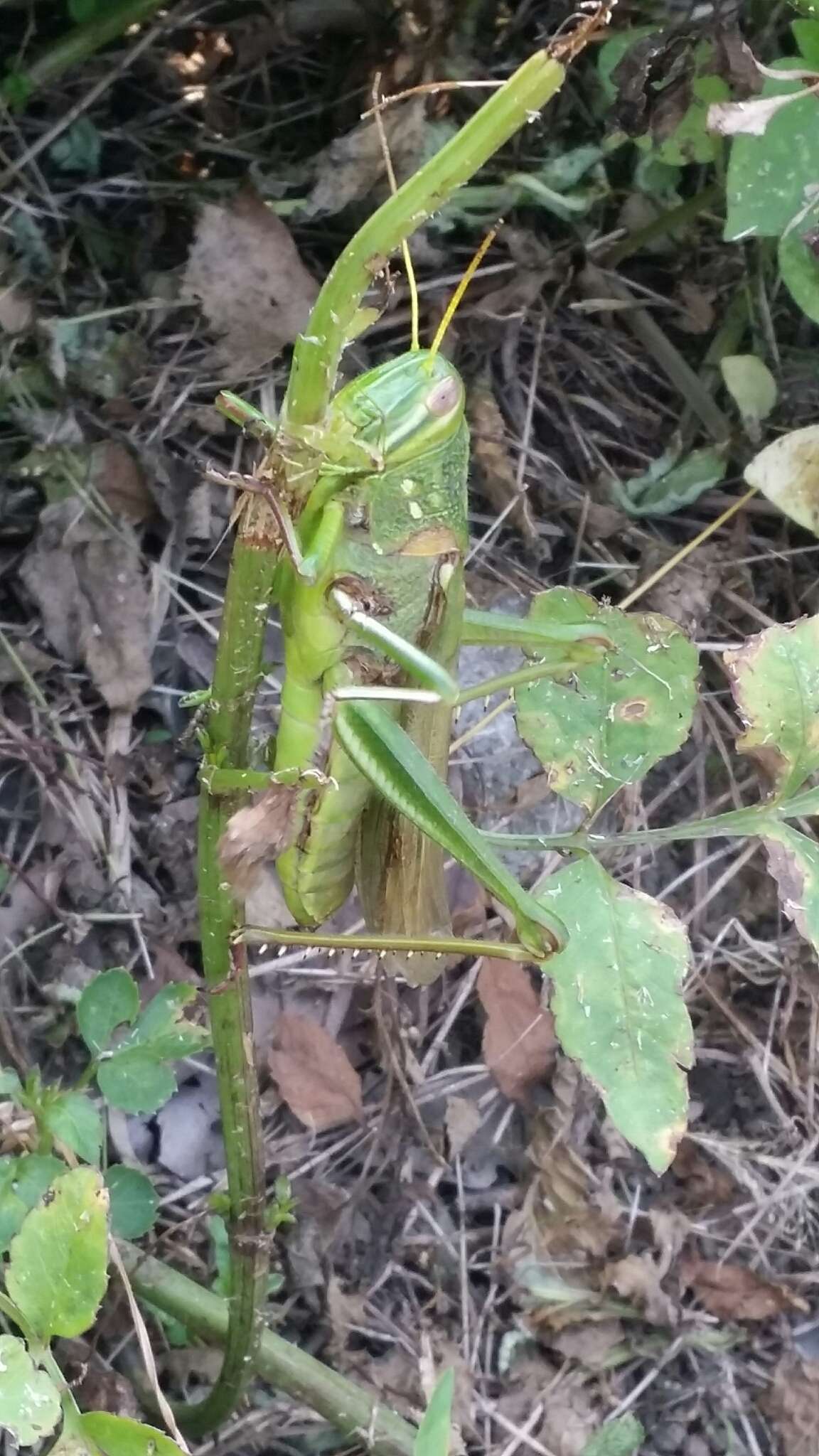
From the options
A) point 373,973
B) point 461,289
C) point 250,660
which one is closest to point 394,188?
point 461,289

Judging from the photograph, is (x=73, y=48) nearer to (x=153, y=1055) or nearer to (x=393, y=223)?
(x=393, y=223)

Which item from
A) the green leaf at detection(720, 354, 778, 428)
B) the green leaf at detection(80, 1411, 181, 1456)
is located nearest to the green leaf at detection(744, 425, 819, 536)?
the green leaf at detection(720, 354, 778, 428)

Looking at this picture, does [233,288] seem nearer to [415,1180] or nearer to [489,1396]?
[415,1180]

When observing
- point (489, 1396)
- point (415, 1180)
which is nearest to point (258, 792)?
point (415, 1180)

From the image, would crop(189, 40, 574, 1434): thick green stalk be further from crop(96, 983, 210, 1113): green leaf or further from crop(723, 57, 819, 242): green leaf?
crop(723, 57, 819, 242): green leaf

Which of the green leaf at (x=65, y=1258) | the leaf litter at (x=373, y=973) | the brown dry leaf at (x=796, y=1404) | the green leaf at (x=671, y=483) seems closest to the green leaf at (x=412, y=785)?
the green leaf at (x=65, y=1258)
